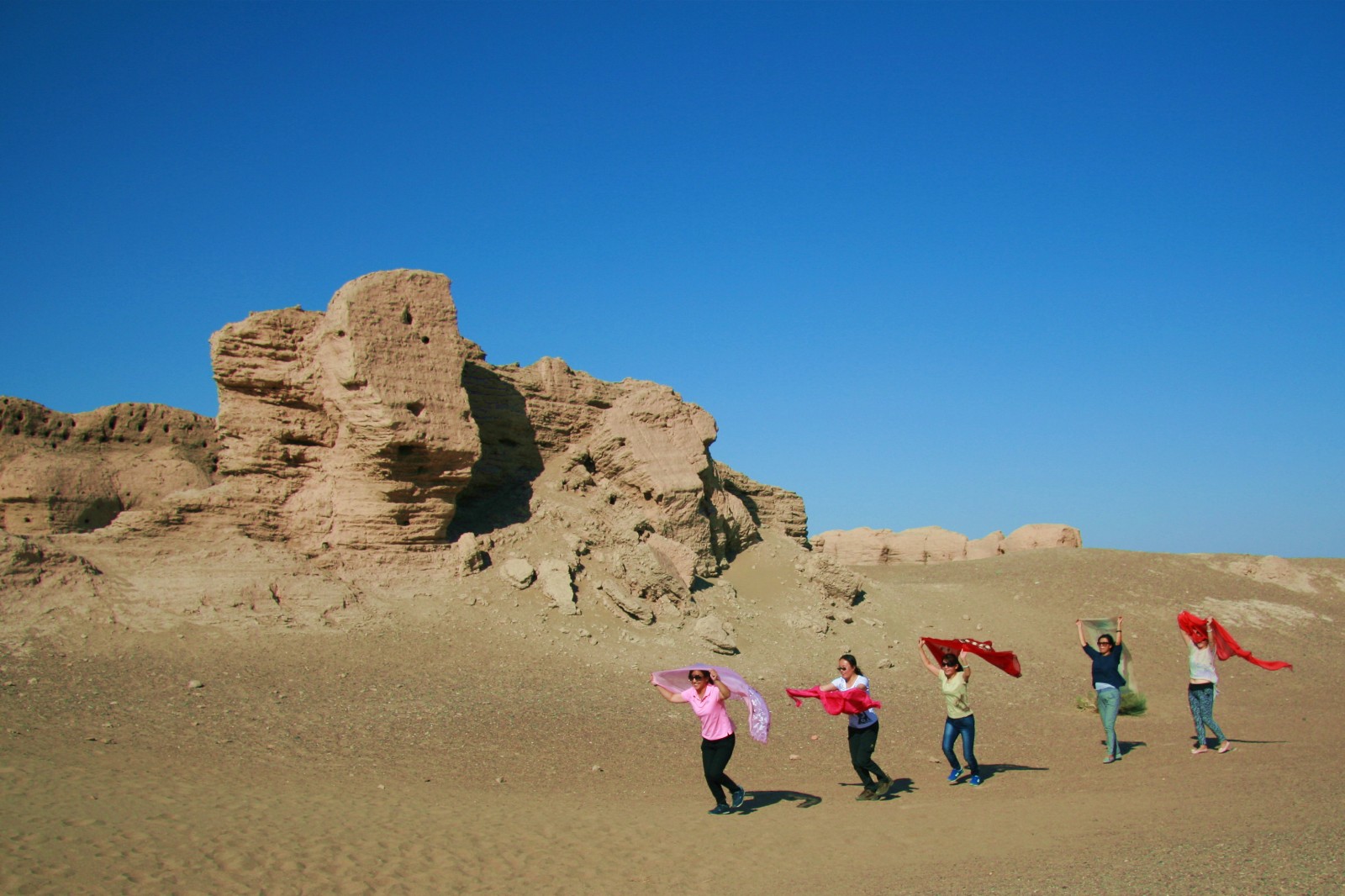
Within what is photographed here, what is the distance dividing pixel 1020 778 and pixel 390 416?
10.2m

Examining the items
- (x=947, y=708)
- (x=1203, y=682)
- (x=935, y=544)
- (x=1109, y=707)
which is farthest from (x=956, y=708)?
(x=935, y=544)

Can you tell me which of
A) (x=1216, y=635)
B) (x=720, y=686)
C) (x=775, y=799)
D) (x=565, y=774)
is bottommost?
(x=775, y=799)

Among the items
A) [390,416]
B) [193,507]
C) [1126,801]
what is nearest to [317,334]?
[390,416]

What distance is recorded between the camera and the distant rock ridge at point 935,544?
3531 centimetres

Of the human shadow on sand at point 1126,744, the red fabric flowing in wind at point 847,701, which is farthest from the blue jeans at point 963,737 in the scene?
the human shadow on sand at point 1126,744

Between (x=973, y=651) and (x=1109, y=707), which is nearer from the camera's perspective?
(x=973, y=651)

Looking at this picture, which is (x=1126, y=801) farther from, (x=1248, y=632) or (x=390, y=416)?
(x=1248, y=632)

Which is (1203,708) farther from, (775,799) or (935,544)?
(935,544)

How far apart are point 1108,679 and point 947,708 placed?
2.19 metres

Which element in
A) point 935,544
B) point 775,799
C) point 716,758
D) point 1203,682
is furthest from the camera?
point 935,544

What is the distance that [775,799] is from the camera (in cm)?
909

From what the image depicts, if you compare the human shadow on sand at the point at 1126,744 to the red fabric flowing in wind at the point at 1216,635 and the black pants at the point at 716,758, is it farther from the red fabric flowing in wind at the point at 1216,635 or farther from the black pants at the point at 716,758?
the black pants at the point at 716,758

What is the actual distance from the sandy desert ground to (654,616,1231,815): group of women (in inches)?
10.8

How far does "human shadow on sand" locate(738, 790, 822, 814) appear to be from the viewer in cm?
876
